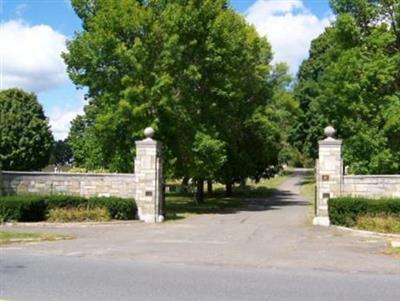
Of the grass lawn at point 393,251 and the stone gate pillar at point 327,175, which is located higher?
the stone gate pillar at point 327,175

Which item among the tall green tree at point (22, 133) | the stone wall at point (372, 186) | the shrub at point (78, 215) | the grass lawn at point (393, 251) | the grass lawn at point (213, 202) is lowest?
the grass lawn at point (393, 251)

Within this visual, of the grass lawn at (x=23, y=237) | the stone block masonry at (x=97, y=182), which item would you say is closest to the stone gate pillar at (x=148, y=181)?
the stone block masonry at (x=97, y=182)

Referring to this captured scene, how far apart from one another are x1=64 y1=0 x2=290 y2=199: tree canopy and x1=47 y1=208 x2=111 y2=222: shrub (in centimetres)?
606

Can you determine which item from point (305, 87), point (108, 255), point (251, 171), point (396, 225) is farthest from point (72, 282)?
point (305, 87)

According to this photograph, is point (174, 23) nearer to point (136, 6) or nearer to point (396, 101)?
point (136, 6)

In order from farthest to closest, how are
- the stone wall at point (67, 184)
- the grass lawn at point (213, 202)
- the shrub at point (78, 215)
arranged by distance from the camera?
the grass lawn at point (213, 202), the stone wall at point (67, 184), the shrub at point (78, 215)

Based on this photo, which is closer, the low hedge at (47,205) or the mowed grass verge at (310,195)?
the low hedge at (47,205)

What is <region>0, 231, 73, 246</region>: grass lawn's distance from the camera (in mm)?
16670

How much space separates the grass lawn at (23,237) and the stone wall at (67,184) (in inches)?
257

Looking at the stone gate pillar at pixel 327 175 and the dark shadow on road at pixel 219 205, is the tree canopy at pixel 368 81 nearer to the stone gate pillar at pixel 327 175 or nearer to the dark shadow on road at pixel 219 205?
the stone gate pillar at pixel 327 175

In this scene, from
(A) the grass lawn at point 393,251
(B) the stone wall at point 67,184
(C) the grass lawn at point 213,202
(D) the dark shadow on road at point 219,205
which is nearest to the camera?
(A) the grass lawn at point 393,251

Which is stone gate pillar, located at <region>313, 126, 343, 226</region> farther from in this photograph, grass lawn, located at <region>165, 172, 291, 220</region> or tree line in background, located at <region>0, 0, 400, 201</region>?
grass lawn, located at <region>165, 172, 291, 220</region>

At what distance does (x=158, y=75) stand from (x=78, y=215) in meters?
8.82

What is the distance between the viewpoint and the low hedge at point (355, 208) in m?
20.7
